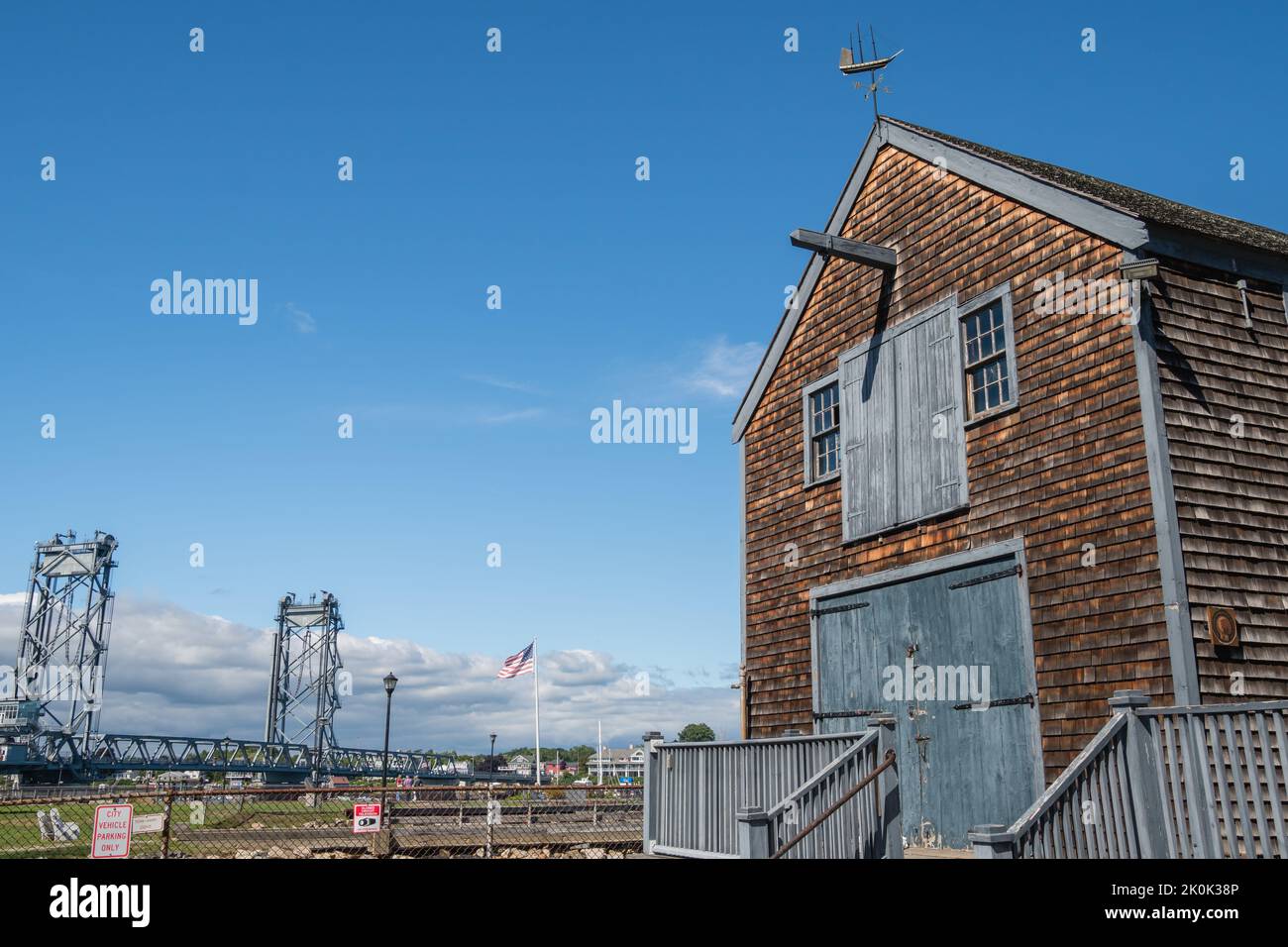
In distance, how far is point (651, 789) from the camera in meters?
13.2

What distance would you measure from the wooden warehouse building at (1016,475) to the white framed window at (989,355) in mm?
37

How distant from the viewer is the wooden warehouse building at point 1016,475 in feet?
34.4

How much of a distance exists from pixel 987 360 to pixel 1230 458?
10.3 ft

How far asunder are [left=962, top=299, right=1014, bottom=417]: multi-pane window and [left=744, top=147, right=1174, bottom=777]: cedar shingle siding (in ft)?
0.85

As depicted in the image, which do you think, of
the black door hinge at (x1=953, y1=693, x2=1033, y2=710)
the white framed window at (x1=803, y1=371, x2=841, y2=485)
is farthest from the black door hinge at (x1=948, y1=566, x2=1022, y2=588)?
the white framed window at (x1=803, y1=371, x2=841, y2=485)

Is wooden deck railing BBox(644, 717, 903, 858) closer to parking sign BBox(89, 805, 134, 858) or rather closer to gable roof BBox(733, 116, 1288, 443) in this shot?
gable roof BBox(733, 116, 1288, 443)

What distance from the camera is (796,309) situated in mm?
16922

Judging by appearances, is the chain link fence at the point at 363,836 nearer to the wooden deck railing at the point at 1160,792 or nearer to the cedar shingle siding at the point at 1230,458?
the wooden deck railing at the point at 1160,792

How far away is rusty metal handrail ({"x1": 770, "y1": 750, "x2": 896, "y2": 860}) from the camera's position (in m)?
9.33

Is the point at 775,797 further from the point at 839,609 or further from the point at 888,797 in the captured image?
the point at 839,609

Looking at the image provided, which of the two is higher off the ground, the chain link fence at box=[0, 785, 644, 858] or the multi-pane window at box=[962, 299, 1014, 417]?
the multi-pane window at box=[962, 299, 1014, 417]

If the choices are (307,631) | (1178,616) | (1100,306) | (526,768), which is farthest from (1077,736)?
(526,768)

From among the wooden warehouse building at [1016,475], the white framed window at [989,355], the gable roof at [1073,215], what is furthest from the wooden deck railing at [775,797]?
the gable roof at [1073,215]
